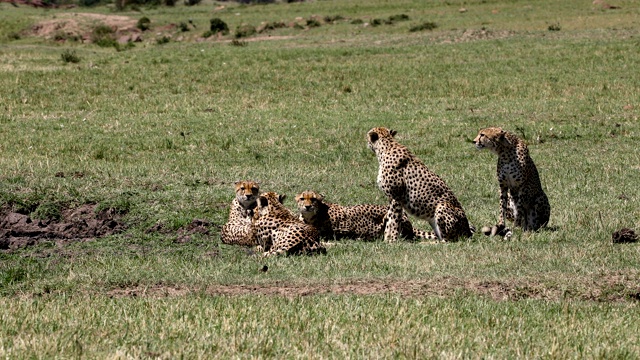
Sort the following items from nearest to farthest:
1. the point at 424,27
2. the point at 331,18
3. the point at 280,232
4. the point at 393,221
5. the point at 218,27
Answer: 1. the point at 280,232
2. the point at 393,221
3. the point at 424,27
4. the point at 218,27
5. the point at 331,18

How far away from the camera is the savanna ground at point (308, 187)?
784 cm

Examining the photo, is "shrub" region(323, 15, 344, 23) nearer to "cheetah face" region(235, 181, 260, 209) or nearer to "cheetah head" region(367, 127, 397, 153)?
"cheetah head" region(367, 127, 397, 153)

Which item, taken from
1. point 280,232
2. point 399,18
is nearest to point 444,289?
point 280,232

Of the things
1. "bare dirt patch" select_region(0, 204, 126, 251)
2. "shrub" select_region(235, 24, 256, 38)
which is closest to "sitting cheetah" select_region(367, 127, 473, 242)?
"bare dirt patch" select_region(0, 204, 126, 251)

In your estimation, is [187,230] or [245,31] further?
[245,31]

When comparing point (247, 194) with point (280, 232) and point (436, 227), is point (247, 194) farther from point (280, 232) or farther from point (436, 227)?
point (436, 227)

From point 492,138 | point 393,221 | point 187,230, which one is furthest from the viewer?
point 492,138

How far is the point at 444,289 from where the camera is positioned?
9.43 metres

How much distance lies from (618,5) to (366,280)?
127ft

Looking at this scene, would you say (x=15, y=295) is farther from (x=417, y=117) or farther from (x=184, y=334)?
(x=417, y=117)

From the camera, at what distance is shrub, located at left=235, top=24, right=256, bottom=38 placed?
43.8 meters

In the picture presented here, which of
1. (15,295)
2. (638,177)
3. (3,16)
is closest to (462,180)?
(638,177)

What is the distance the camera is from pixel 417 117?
→ 21.5 m

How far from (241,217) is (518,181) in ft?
10.9
